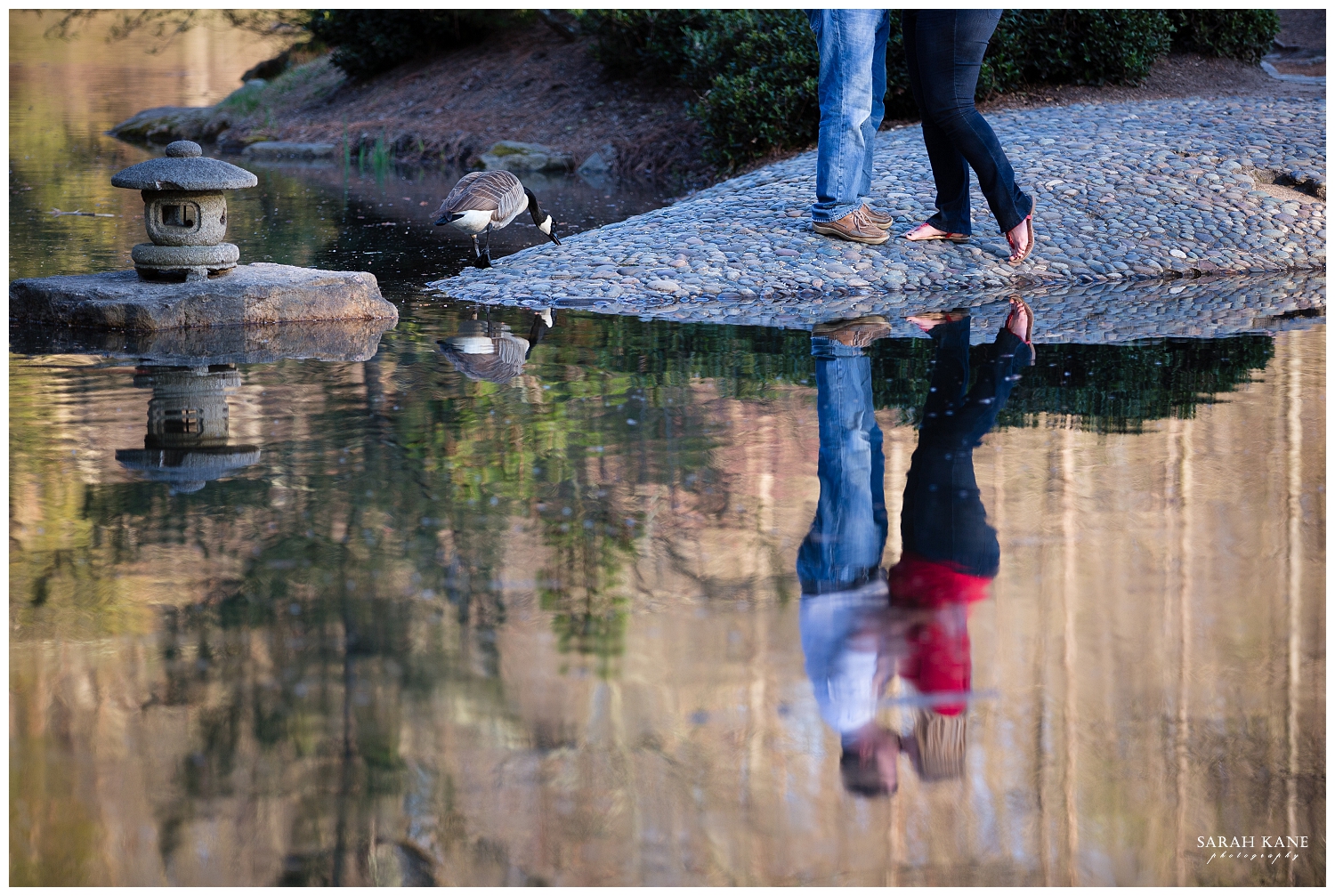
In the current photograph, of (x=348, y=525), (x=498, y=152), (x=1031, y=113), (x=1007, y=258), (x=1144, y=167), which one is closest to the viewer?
(x=348, y=525)

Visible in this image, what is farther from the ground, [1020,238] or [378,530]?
[378,530]

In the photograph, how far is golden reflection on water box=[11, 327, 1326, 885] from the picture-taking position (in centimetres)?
202

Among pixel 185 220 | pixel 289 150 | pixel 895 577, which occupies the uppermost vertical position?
pixel 895 577

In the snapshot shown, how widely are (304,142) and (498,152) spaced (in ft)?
12.6

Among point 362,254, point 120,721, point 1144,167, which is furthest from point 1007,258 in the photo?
point 120,721

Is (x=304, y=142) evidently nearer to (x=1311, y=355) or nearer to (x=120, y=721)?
(x=1311, y=355)

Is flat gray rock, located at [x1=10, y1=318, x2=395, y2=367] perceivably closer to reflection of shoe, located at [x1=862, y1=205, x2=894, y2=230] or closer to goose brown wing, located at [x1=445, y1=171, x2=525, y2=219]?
goose brown wing, located at [x1=445, y1=171, x2=525, y2=219]

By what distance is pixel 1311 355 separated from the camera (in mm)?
5012

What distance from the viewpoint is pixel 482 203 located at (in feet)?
23.4

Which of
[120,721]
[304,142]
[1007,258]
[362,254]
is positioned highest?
[120,721]

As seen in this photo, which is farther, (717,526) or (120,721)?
(717,526)

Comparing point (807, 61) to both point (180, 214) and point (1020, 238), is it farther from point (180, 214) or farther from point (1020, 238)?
point (180, 214)

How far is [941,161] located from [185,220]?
3.55 metres

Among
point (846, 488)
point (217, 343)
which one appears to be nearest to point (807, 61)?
point (217, 343)
